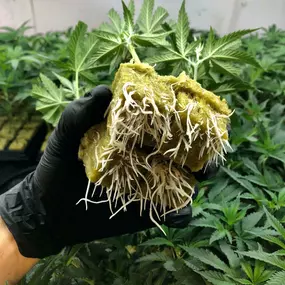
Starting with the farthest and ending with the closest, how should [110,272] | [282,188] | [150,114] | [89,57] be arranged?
[89,57] → [282,188] → [110,272] → [150,114]

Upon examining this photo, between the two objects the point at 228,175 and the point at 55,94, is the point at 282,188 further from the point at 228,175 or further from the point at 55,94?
the point at 55,94

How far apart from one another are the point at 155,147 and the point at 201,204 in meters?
0.41

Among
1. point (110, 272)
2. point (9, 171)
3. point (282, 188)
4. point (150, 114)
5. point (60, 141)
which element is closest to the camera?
point (150, 114)

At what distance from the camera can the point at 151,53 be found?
1.22m

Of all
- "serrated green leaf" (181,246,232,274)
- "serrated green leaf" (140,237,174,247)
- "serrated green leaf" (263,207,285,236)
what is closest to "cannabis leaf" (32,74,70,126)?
"serrated green leaf" (140,237,174,247)

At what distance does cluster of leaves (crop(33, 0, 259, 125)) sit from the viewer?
1.05 metres

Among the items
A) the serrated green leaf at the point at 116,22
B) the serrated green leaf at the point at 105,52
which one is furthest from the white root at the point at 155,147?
the serrated green leaf at the point at 116,22

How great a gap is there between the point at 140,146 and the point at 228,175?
57 centimetres

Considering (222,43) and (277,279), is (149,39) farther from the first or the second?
(277,279)

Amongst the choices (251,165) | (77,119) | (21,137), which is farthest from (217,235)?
(21,137)

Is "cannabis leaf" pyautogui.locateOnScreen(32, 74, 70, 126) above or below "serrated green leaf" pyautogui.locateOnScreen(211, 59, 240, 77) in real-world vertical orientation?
below

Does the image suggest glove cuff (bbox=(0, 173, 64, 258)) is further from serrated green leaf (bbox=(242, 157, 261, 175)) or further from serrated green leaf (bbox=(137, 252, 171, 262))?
serrated green leaf (bbox=(242, 157, 261, 175))

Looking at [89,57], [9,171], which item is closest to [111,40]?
[89,57]

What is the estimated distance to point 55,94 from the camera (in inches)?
46.1
